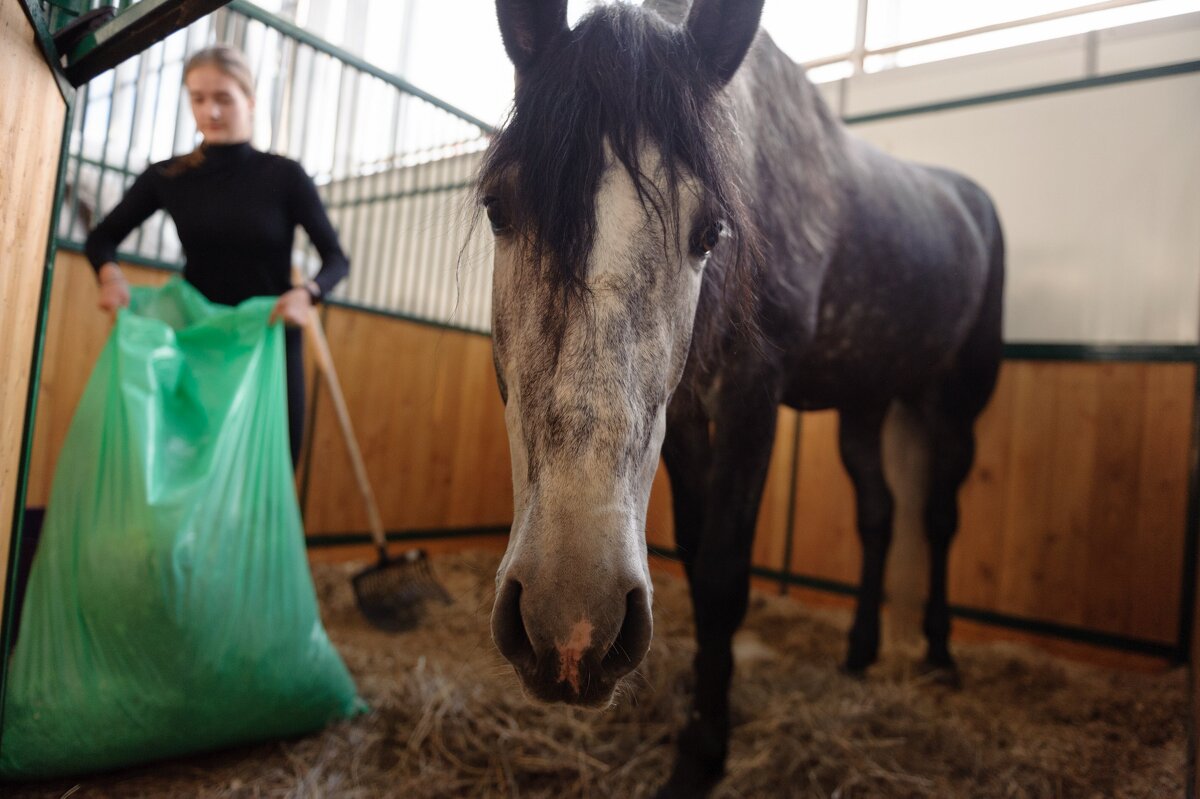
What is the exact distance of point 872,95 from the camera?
3.35 m

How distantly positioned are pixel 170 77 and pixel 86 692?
2862 millimetres

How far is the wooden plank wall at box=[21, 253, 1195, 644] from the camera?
2.43m

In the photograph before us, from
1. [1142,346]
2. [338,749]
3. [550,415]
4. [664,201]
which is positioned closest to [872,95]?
[1142,346]

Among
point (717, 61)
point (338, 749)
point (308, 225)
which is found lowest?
point (338, 749)

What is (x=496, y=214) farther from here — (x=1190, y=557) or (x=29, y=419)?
(x=1190, y=557)

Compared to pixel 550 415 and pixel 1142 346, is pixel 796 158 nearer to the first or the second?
pixel 550 415

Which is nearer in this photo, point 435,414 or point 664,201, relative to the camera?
point 664,201

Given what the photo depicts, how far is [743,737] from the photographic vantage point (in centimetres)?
174

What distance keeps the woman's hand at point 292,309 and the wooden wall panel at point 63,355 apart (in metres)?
1.08

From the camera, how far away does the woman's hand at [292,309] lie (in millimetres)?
1613

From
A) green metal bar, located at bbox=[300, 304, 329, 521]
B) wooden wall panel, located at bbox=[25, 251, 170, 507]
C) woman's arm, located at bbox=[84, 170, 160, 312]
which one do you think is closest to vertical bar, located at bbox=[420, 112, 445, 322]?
green metal bar, located at bbox=[300, 304, 329, 521]

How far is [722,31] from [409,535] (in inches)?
114

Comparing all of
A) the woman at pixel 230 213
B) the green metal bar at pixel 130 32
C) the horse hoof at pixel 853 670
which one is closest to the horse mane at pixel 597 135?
the green metal bar at pixel 130 32

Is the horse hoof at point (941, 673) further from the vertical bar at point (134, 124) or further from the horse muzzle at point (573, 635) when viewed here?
the vertical bar at point (134, 124)
